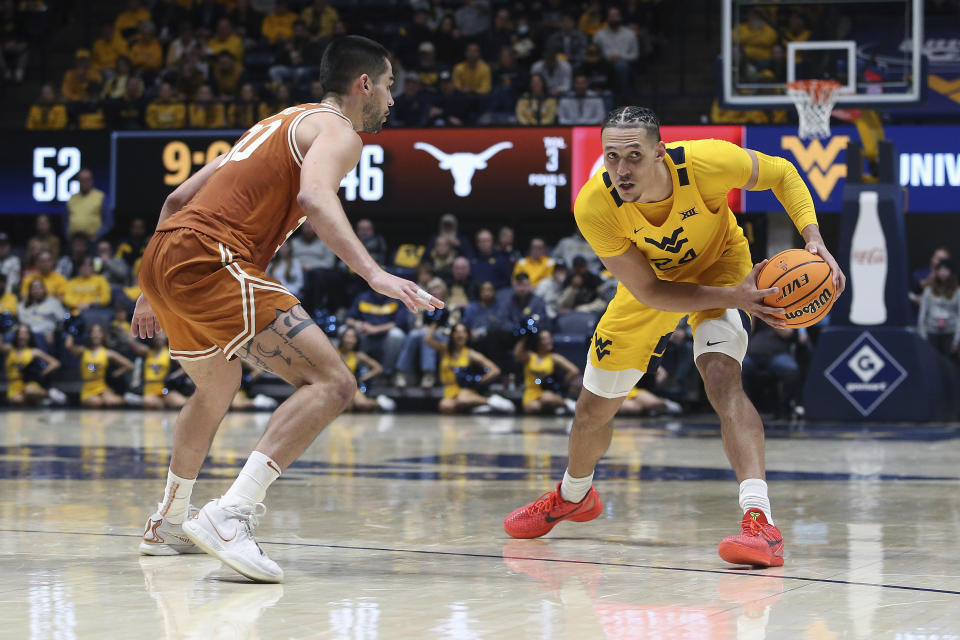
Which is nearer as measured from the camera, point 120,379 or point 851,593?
point 851,593

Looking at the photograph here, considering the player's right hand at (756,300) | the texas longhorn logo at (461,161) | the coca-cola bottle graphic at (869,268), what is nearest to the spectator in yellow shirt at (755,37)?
the coca-cola bottle graphic at (869,268)

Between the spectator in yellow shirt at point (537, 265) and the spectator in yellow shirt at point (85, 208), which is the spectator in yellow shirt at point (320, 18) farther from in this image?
the spectator in yellow shirt at point (537, 265)

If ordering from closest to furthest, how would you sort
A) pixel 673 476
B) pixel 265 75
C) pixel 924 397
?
pixel 673 476
pixel 924 397
pixel 265 75

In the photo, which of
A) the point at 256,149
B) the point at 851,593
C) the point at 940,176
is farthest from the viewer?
the point at 940,176

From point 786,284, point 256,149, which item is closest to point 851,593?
point 786,284

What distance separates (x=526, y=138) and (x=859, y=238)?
4439mm

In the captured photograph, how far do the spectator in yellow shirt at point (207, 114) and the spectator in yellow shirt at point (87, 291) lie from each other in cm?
232

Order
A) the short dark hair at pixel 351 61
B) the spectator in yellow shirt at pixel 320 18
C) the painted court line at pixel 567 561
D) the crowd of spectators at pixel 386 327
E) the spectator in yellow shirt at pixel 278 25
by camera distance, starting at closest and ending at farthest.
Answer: the painted court line at pixel 567 561 < the short dark hair at pixel 351 61 < the crowd of spectators at pixel 386 327 < the spectator in yellow shirt at pixel 320 18 < the spectator in yellow shirt at pixel 278 25

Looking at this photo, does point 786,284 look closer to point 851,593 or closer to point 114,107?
point 851,593

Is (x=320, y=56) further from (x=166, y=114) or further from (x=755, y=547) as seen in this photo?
(x=755, y=547)

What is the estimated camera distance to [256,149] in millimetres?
A: 4898

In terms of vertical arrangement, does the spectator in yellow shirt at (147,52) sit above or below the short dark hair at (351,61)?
above

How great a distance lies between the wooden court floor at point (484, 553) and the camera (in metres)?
3.89

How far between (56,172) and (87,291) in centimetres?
205
